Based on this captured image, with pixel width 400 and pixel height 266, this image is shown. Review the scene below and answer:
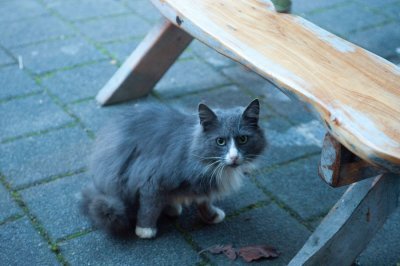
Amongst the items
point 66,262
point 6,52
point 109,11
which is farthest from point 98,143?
point 109,11

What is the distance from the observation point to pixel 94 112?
371 centimetres

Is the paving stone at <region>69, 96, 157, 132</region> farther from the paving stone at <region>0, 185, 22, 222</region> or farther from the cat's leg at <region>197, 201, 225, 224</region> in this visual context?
the cat's leg at <region>197, 201, 225, 224</region>

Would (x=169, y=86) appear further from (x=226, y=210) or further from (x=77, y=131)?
(x=226, y=210)

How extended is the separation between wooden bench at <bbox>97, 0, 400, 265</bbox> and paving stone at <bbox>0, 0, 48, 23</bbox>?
237cm

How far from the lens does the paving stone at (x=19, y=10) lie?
4.87 m

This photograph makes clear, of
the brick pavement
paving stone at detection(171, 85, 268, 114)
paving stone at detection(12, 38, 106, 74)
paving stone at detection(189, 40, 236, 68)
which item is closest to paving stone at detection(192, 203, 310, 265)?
the brick pavement

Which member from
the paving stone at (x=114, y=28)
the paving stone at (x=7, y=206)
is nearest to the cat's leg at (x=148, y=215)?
the paving stone at (x=7, y=206)

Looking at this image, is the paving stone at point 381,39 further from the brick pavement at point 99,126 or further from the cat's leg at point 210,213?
the cat's leg at point 210,213

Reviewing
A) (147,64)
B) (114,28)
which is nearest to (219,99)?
(147,64)

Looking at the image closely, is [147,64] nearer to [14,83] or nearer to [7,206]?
[14,83]

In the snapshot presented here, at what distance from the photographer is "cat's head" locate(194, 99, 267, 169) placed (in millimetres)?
2443

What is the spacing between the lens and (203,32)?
2.58 meters

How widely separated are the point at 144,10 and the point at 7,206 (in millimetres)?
2743

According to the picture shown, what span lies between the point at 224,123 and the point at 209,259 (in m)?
0.68
